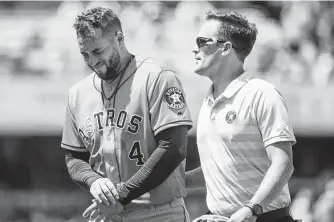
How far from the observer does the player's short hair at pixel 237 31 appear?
143 inches

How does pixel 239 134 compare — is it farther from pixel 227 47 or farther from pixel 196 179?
pixel 196 179

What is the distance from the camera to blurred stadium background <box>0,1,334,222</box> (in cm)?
1002

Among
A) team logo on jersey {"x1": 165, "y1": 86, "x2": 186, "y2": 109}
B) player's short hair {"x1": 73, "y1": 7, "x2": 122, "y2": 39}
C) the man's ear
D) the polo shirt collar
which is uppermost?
player's short hair {"x1": 73, "y1": 7, "x2": 122, "y2": 39}

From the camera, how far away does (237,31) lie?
12.0 feet

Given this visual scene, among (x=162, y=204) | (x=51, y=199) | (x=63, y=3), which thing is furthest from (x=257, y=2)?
(x=162, y=204)

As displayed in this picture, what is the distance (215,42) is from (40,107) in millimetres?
6726

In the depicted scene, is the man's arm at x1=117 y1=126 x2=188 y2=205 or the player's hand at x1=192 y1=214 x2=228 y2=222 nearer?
Result: the player's hand at x1=192 y1=214 x2=228 y2=222

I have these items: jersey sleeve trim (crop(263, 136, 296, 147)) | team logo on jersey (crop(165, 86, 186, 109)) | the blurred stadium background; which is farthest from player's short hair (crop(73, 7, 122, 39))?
the blurred stadium background

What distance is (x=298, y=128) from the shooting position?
9.98 metres

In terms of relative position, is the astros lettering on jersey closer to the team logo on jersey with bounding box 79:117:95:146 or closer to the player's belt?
the team logo on jersey with bounding box 79:117:95:146

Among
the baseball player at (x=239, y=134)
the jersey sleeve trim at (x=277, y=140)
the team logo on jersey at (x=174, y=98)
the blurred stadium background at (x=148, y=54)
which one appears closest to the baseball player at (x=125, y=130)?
the team logo on jersey at (x=174, y=98)

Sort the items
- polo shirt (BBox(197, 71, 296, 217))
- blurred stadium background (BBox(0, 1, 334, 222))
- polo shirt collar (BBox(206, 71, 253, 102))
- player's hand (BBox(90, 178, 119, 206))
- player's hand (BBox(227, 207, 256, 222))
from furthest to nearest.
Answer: blurred stadium background (BBox(0, 1, 334, 222)), player's hand (BBox(90, 178, 119, 206)), polo shirt collar (BBox(206, 71, 253, 102)), polo shirt (BBox(197, 71, 296, 217)), player's hand (BBox(227, 207, 256, 222))

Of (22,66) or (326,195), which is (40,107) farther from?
(326,195)

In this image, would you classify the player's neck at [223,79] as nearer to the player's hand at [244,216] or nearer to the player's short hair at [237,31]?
the player's short hair at [237,31]
